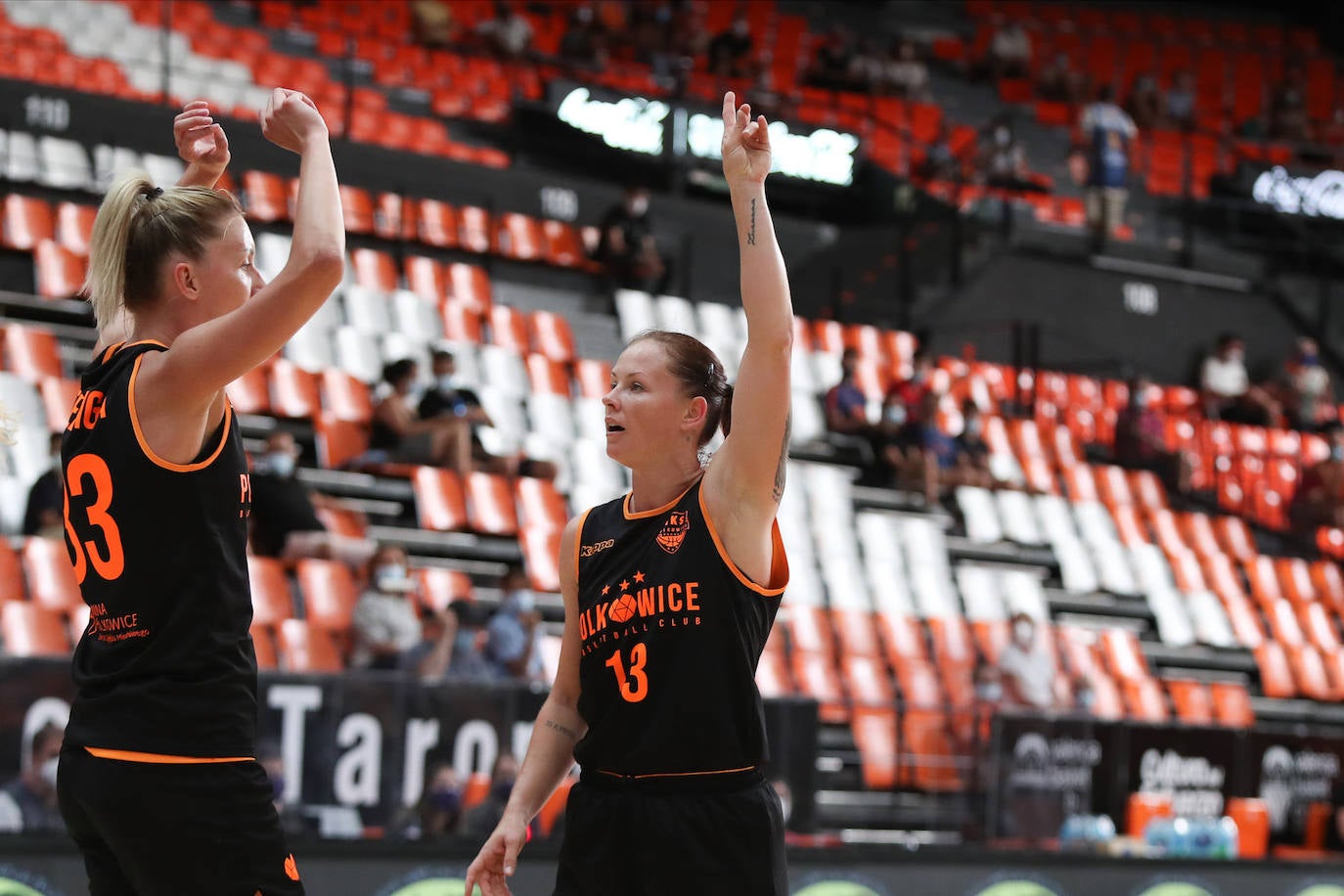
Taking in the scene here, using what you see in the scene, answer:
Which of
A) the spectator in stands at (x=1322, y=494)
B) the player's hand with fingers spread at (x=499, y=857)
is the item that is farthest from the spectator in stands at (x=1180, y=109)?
the player's hand with fingers spread at (x=499, y=857)

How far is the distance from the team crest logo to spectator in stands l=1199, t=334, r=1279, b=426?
53.9 feet

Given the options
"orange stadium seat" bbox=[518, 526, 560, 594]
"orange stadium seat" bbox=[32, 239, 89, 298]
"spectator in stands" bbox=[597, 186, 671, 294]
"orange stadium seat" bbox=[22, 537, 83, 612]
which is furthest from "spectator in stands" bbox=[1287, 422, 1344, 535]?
"orange stadium seat" bbox=[22, 537, 83, 612]

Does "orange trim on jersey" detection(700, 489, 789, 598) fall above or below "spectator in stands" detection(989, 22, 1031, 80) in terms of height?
below

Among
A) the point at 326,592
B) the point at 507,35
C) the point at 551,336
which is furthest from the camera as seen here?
the point at 507,35

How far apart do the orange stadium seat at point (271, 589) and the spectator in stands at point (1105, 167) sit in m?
12.7

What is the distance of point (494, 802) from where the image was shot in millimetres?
8070

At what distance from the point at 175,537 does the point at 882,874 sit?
4123 millimetres

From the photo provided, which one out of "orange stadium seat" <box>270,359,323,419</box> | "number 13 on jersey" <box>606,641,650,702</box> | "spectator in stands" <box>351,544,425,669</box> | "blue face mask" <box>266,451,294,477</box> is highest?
"orange stadium seat" <box>270,359,323,419</box>

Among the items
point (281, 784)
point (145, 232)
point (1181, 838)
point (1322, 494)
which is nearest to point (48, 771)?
point (281, 784)

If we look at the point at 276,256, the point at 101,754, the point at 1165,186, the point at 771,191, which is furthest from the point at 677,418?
the point at 1165,186

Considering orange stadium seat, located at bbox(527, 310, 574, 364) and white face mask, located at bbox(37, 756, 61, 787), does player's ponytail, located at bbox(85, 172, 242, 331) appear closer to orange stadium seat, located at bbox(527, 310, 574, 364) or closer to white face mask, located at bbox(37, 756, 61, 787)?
white face mask, located at bbox(37, 756, 61, 787)

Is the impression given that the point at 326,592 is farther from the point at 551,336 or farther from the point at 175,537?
the point at 175,537

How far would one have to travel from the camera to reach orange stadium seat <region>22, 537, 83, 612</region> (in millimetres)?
9430

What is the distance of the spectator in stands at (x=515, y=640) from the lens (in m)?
10.1
